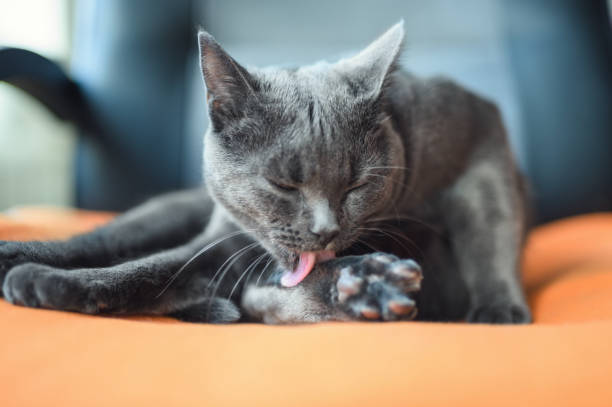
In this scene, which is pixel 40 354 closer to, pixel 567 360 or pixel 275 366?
pixel 275 366

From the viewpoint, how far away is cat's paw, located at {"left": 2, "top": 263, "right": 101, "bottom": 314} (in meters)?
0.84

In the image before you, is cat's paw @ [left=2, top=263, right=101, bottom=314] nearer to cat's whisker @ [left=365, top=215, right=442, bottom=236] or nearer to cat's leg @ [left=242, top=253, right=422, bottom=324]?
cat's leg @ [left=242, top=253, right=422, bottom=324]

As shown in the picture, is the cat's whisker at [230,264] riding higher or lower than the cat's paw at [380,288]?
lower

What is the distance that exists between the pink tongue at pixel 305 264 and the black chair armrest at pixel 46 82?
0.97 m

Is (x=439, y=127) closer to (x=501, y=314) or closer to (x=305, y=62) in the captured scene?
(x=501, y=314)

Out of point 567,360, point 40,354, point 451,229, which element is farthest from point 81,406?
point 451,229

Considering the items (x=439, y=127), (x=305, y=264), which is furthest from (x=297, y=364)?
(x=439, y=127)

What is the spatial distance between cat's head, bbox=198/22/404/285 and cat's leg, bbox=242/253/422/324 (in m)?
0.04

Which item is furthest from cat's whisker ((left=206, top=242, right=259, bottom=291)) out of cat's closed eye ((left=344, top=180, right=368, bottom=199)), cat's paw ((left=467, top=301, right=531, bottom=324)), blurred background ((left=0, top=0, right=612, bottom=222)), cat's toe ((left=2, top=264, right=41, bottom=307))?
blurred background ((left=0, top=0, right=612, bottom=222))

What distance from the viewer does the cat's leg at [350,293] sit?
2.73 ft

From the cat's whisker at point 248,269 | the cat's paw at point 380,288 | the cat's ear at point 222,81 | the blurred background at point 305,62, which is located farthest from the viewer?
the blurred background at point 305,62

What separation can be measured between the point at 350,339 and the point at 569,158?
4.87 ft

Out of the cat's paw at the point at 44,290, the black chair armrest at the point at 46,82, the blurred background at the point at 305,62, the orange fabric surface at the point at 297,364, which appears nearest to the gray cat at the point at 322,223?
the cat's paw at the point at 44,290

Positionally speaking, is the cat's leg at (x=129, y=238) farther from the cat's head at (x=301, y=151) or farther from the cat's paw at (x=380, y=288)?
the cat's paw at (x=380, y=288)
